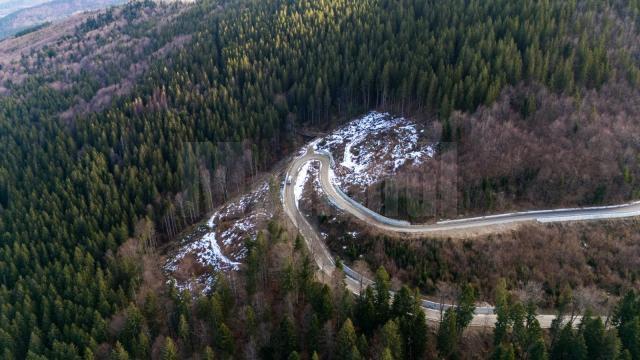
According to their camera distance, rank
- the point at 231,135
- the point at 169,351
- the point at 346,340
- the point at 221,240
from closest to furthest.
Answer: the point at 346,340 < the point at 169,351 < the point at 221,240 < the point at 231,135

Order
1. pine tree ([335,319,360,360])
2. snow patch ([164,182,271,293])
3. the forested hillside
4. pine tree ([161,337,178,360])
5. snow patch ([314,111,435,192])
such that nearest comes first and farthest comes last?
pine tree ([335,319,360,360]), pine tree ([161,337,178,360]), the forested hillside, snow patch ([164,182,271,293]), snow patch ([314,111,435,192])

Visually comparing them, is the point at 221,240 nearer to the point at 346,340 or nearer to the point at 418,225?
the point at 418,225

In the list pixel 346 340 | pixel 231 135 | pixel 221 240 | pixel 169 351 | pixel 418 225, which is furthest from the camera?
pixel 231 135

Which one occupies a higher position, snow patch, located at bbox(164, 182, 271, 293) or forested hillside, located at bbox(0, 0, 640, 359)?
forested hillside, located at bbox(0, 0, 640, 359)

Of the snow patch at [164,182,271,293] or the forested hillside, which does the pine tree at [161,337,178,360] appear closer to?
the forested hillside

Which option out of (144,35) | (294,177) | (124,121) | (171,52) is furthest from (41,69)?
(294,177)

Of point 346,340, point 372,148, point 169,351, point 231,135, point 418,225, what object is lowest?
point 418,225

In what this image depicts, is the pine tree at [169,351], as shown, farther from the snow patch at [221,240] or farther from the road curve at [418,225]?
the road curve at [418,225]

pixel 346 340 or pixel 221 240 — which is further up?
pixel 346 340

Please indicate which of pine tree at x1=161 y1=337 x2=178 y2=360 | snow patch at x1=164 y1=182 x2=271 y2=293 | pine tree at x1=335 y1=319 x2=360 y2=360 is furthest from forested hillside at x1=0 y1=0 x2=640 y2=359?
snow patch at x1=164 y1=182 x2=271 y2=293

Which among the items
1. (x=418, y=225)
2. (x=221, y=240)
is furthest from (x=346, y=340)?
(x=221, y=240)
